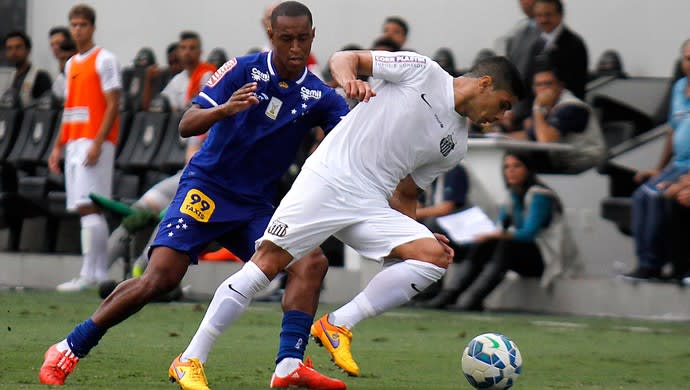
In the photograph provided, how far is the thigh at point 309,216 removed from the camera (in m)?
7.11

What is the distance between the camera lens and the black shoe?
1227 cm

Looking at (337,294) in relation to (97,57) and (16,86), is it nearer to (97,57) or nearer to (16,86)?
(97,57)

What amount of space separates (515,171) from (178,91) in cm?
431

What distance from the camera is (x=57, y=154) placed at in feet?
48.9

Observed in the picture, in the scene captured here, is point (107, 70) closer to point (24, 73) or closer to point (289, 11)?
point (24, 73)

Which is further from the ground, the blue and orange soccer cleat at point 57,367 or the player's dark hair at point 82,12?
the player's dark hair at point 82,12

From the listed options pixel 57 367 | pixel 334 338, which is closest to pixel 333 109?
pixel 334 338

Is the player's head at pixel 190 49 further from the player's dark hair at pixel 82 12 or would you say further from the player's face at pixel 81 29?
the player's dark hair at pixel 82 12

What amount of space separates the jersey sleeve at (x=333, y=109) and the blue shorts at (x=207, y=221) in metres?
0.51

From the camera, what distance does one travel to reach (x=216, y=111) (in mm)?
7051

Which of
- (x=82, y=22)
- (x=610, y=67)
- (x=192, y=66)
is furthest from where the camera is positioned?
(x=192, y=66)

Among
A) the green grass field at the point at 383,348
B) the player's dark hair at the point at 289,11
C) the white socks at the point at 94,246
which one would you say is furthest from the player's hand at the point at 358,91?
the white socks at the point at 94,246

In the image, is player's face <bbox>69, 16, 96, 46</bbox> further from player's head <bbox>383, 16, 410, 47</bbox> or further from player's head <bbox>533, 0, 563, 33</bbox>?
player's head <bbox>533, 0, 563, 33</bbox>

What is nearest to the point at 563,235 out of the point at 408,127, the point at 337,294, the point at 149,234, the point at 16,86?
the point at 337,294
